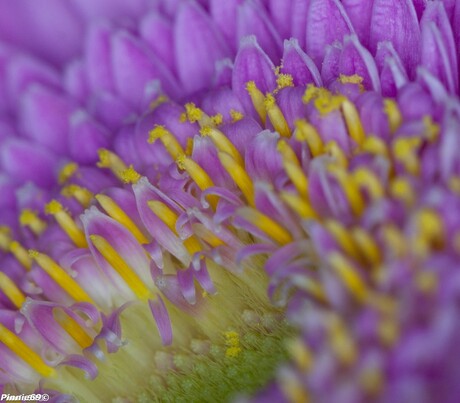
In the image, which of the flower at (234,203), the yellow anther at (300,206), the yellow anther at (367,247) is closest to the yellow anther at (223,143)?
the flower at (234,203)

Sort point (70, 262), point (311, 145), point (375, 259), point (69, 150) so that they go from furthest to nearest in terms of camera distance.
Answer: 1. point (69, 150)
2. point (70, 262)
3. point (311, 145)
4. point (375, 259)

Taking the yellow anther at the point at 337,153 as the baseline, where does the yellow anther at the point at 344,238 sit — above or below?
below

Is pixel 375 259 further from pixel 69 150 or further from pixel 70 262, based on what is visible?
pixel 69 150

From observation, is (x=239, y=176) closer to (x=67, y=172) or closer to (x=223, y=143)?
(x=223, y=143)

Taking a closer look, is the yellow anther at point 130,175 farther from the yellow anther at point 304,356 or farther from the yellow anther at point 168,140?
the yellow anther at point 304,356

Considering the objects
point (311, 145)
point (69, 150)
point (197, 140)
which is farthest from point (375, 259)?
point (69, 150)

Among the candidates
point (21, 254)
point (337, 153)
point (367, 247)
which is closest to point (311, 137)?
point (337, 153)
